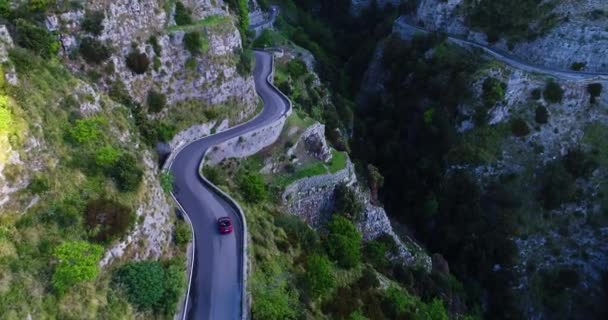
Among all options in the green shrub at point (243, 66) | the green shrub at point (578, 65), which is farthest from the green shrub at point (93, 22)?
the green shrub at point (578, 65)

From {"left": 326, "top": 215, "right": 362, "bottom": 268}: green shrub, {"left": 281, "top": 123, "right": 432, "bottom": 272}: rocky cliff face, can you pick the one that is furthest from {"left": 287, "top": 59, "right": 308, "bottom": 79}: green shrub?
{"left": 326, "top": 215, "right": 362, "bottom": 268}: green shrub

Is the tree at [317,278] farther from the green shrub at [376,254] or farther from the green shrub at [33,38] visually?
the green shrub at [33,38]

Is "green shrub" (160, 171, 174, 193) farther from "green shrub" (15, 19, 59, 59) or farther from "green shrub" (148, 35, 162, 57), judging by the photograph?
"green shrub" (148, 35, 162, 57)

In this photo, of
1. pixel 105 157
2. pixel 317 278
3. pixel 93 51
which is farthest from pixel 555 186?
pixel 93 51

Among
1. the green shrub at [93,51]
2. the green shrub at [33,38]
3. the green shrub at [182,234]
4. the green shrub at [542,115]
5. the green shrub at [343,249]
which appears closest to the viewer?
the green shrub at [182,234]

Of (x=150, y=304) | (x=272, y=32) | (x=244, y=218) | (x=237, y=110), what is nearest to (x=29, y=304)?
(x=150, y=304)
